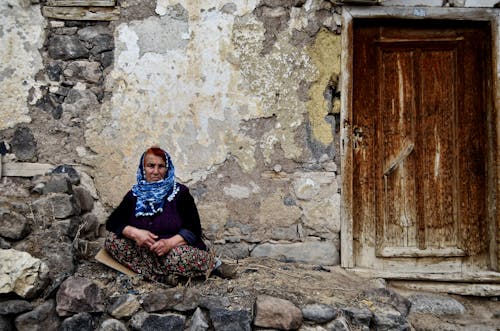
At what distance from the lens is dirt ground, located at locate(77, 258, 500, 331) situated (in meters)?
2.96

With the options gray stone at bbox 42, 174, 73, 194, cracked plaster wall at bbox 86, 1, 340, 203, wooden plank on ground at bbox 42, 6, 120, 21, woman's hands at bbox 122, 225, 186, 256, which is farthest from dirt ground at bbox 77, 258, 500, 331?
wooden plank on ground at bbox 42, 6, 120, 21

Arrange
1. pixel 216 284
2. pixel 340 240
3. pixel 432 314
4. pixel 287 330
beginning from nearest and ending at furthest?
pixel 287 330
pixel 216 284
pixel 432 314
pixel 340 240

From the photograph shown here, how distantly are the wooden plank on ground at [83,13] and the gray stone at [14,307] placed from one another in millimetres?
2208

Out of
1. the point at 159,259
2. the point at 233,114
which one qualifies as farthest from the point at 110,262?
the point at 233,114

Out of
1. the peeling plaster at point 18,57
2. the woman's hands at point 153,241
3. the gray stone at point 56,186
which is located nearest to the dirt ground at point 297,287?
the woman's hands at point 153,241

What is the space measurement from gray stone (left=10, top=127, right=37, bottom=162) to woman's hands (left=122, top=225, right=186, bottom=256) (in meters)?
1.33

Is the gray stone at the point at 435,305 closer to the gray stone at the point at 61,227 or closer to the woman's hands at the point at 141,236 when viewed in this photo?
the woman's hands at the point at 141,236

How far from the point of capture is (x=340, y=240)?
12.3 feet

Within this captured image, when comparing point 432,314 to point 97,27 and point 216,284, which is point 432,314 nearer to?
point 216,284

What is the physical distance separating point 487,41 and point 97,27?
10.3 ft

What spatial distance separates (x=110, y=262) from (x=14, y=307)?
0.61 meters

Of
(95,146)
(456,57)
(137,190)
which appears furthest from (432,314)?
(95,146)

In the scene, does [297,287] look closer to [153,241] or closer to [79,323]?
[153,241]

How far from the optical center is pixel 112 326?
277 centimetres
